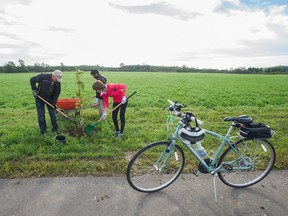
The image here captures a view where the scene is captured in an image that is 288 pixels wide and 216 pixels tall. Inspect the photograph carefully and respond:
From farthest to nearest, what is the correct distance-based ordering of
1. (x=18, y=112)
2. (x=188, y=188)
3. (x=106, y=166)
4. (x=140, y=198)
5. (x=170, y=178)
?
(x=18, y=112) < (x=106, y=166) < (x=170, y=178) < (x=188, y=188) < (x=140, y=198)

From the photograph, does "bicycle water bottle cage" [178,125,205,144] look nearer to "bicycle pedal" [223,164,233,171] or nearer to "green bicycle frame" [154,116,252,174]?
"green bicycle frame" [154,116,252,174]

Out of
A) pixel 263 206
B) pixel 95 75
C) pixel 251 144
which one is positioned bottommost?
pixel 263 206

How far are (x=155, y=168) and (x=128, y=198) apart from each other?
29.1 inches

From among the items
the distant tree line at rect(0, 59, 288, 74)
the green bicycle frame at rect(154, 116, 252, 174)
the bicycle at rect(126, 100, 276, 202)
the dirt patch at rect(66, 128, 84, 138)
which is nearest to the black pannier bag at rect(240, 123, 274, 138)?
the bicycle at rect(126, 100, 276, 202)

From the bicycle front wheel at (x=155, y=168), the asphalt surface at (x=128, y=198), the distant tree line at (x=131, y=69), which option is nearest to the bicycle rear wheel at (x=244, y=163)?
the asphalt surface at (x=128, y=198)

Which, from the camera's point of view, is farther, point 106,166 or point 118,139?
point 118,139

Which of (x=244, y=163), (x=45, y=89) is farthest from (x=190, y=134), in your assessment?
(x=45, y=89)

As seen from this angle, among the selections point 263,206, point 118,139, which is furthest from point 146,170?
point 263,206

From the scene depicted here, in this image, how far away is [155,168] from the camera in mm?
3607

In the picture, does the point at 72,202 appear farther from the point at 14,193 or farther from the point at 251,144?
the point at 251,144

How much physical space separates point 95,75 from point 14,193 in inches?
159

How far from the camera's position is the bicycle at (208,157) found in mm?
3104

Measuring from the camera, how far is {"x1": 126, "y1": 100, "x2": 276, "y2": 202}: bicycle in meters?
3.10

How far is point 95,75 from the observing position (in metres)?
6.30
